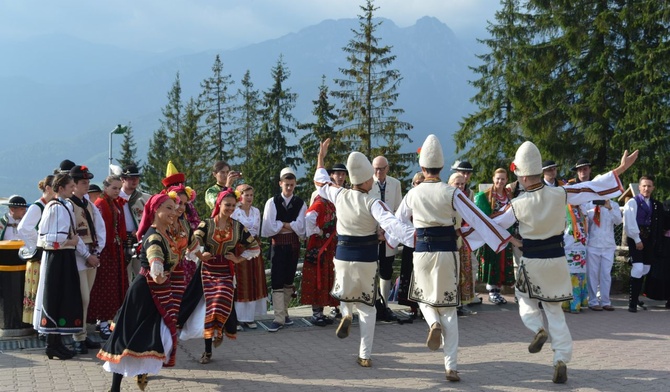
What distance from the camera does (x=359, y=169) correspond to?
7055 mm

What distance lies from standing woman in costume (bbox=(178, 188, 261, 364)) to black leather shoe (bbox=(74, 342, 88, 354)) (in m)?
1.25

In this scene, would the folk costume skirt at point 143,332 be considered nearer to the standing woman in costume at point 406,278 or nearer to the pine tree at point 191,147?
the standing woman in costume at point 406,278

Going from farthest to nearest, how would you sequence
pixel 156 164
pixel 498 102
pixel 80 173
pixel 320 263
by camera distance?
pixel 156 164 < pixel 498 102 < pixel 320 263 < pixel 80 173

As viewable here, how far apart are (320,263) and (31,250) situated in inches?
135

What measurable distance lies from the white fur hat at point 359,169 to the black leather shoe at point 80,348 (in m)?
3.38

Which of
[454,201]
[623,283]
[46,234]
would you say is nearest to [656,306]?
[623,283]

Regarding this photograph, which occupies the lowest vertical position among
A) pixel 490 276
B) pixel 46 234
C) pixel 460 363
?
pixel 460 363

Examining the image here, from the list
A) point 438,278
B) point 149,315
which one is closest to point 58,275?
point 149,315

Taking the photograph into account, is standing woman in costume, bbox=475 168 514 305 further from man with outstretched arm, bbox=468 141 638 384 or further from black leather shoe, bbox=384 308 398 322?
man with outstretched arm, bbox=468 141 638 384

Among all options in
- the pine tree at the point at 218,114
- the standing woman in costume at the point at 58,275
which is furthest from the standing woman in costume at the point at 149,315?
the pine tree at the point at 218,114

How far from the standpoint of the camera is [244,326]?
8859 millimetres

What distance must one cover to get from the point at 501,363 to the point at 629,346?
1.76 m

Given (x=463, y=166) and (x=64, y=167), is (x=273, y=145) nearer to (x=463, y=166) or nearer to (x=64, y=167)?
(x=463, y=166)

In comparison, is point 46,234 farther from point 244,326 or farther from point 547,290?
point 547,290
